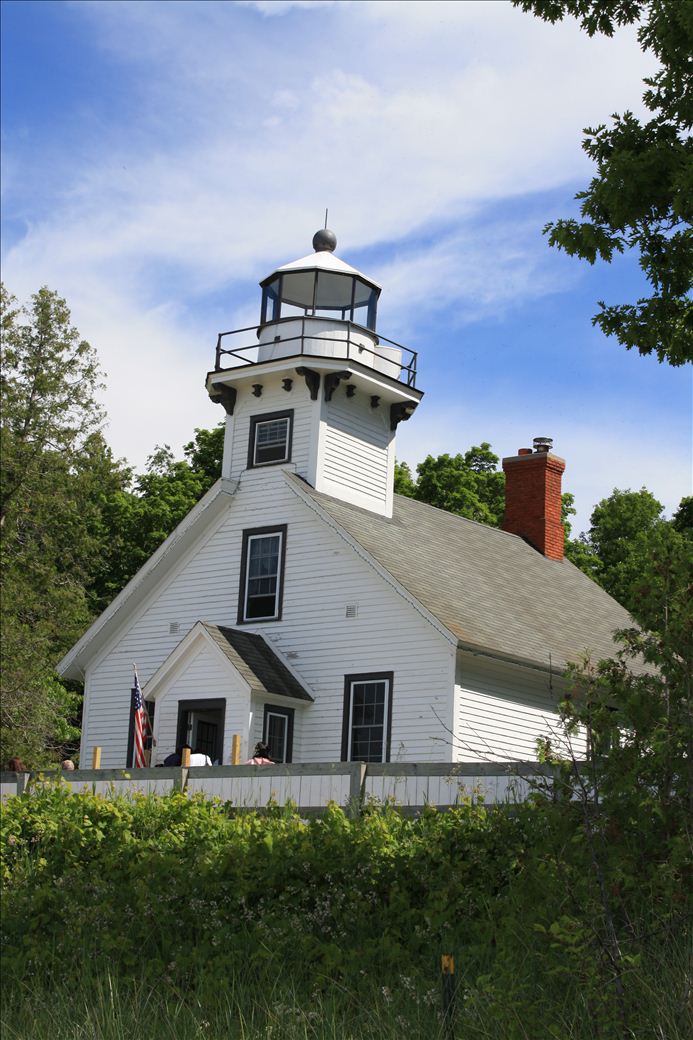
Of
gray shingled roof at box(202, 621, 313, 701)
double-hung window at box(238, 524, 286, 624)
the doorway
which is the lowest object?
the doorway

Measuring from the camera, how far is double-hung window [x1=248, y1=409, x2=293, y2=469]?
86.7 feet

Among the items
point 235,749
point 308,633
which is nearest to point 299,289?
point 308,633

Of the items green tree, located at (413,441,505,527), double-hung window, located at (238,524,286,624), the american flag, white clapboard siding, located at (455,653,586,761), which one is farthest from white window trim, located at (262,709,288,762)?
green tree, located at (413,441,505,527)

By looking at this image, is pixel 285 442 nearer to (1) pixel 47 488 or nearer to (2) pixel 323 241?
(2) pixel 323 241

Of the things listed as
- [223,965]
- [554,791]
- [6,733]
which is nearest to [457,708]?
[223,965]

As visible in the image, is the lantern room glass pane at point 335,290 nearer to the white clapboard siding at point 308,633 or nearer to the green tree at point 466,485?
the white clapboard siding at point 308,633

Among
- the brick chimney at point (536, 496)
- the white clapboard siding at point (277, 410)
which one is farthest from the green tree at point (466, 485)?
the white clapboard siding at point (277, 410)

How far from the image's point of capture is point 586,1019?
8.01 metres

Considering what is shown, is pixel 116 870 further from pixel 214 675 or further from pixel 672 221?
pixel 214 675

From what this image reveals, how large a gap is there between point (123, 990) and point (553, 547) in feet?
78.4

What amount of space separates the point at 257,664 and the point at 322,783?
9878 mm

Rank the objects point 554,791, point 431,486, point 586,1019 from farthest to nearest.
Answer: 1. point 431,486
2. point 554,791
3. point 586,1019

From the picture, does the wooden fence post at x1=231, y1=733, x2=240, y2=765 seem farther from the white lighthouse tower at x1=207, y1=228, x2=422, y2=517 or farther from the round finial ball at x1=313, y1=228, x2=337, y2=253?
the round finial ball at x1=313, y1=228, x2=337, y2=253

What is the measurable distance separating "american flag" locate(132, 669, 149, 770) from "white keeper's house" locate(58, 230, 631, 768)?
39cm
